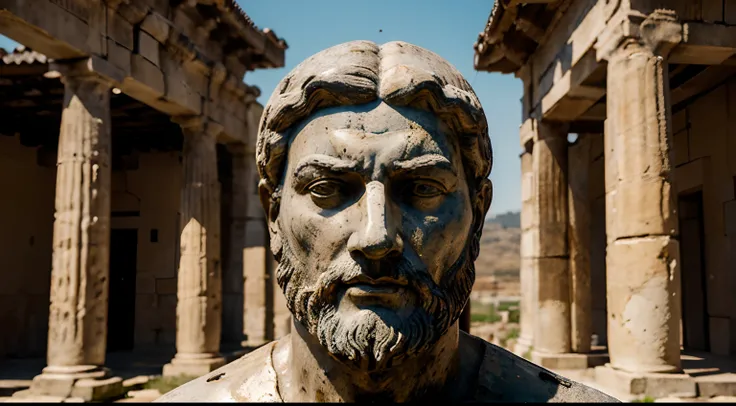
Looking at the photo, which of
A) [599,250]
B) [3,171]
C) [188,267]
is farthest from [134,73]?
[599,250]

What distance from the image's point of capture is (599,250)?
14.6 meters

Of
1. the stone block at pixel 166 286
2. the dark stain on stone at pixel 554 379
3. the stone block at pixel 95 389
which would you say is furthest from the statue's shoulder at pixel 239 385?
the stone block at pixel 166 286

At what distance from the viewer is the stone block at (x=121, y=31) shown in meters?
8.72

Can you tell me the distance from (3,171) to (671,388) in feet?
41.7

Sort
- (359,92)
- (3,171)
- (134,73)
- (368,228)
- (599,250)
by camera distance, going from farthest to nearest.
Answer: (599,250)
(3,171)
(134,73)
(359,92)
(368,228)

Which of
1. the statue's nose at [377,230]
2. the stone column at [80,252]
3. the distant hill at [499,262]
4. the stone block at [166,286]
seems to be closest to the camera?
the statue's nose at [377,230]

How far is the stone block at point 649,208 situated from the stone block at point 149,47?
6841 mm

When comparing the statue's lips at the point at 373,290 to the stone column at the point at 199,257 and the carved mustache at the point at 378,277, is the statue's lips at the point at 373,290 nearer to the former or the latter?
the carved mustache at the point at 378,277

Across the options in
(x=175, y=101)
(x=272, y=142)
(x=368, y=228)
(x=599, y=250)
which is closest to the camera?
(x=368, y=228)

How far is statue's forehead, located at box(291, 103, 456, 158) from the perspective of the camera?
1.71 m

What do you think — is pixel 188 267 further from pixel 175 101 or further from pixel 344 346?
pixel 344 346

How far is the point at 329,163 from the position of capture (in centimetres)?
171

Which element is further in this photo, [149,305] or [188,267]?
[149,305]

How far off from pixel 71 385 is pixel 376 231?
7.48 m
